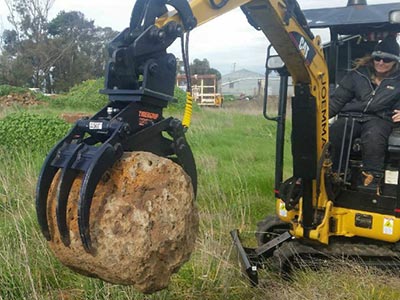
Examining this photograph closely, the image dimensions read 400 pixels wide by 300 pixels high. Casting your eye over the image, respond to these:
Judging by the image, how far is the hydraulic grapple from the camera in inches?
102

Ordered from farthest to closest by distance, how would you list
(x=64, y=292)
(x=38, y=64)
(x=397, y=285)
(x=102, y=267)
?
(x=38, y=64), (x=397, y=285), (x=64, y=292), (x=102, y=267)

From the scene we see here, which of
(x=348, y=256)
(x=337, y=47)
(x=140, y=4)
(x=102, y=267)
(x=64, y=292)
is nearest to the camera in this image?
(x=102, y=267)

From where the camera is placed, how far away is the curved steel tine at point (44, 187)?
267cm

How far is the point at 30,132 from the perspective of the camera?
9445 mm

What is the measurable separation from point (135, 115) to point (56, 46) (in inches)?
1544

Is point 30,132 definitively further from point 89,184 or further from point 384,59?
point 89,184

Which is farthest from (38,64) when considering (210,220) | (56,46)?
(210,220)

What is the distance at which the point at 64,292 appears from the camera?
399cm

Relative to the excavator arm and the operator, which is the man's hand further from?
the excavator arm

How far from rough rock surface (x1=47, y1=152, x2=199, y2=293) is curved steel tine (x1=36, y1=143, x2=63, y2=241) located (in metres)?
0.02

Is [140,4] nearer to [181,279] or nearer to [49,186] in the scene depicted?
[49,186]

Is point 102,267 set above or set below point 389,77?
below

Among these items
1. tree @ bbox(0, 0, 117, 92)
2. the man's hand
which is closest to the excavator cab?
the man's hand

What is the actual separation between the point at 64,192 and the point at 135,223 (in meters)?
0.35
